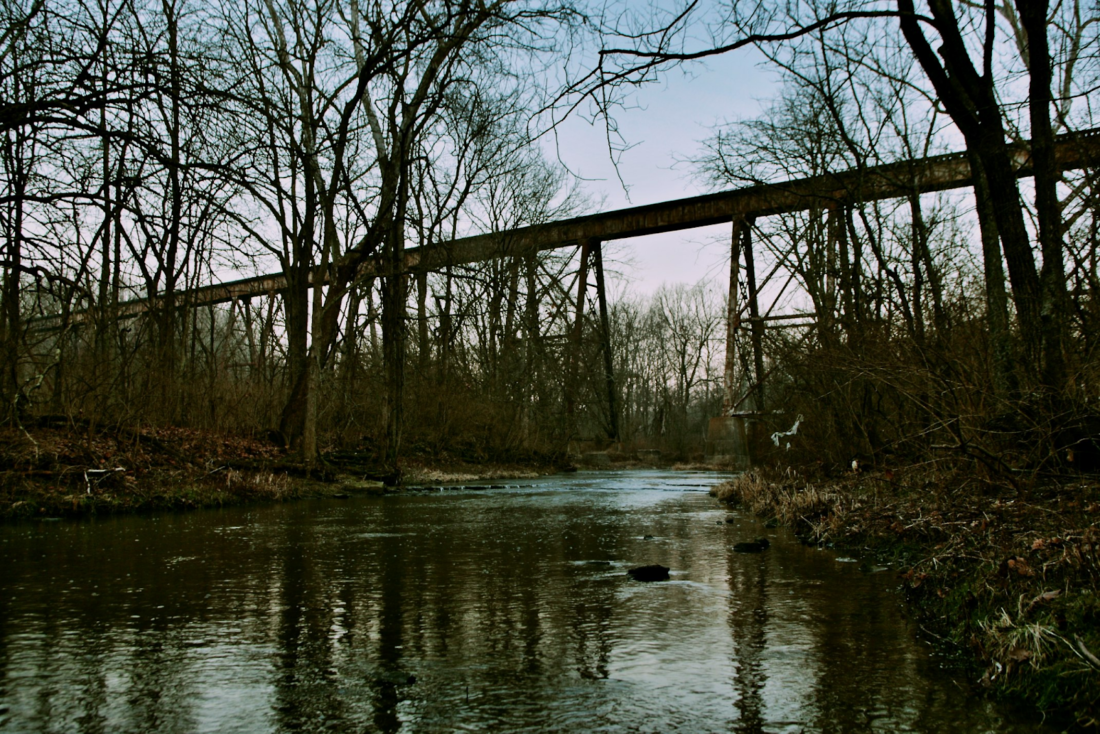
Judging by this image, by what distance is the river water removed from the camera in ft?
7.76

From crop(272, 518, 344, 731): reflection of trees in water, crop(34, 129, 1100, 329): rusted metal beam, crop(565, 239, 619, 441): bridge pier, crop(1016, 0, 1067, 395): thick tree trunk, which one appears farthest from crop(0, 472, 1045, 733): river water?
crop(565, 239, 619, 441): bridge pier

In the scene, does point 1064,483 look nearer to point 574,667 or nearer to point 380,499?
point 574,667

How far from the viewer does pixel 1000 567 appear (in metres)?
3.34

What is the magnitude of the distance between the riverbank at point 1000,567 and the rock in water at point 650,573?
4.32 ft

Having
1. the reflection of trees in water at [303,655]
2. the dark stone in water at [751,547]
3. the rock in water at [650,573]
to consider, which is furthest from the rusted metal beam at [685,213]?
the reflection of trees in water at [303,655]

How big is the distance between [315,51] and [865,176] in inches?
369

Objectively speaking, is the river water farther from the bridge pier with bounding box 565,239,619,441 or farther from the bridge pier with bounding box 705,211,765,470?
the bridge pier with bounding box 565,239,619,441

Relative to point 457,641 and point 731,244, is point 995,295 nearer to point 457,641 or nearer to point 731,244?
point 457,641

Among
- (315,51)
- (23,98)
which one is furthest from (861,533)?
(315,51)

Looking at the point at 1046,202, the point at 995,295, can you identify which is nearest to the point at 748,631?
the point at 995,295

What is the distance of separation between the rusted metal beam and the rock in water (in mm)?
4505

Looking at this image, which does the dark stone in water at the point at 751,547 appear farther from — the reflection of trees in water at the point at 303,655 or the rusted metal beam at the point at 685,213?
the rusted metal beam at the point at 685,213

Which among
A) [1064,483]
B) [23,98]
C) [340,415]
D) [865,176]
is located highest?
[865,176]

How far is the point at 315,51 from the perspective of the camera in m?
13.9
